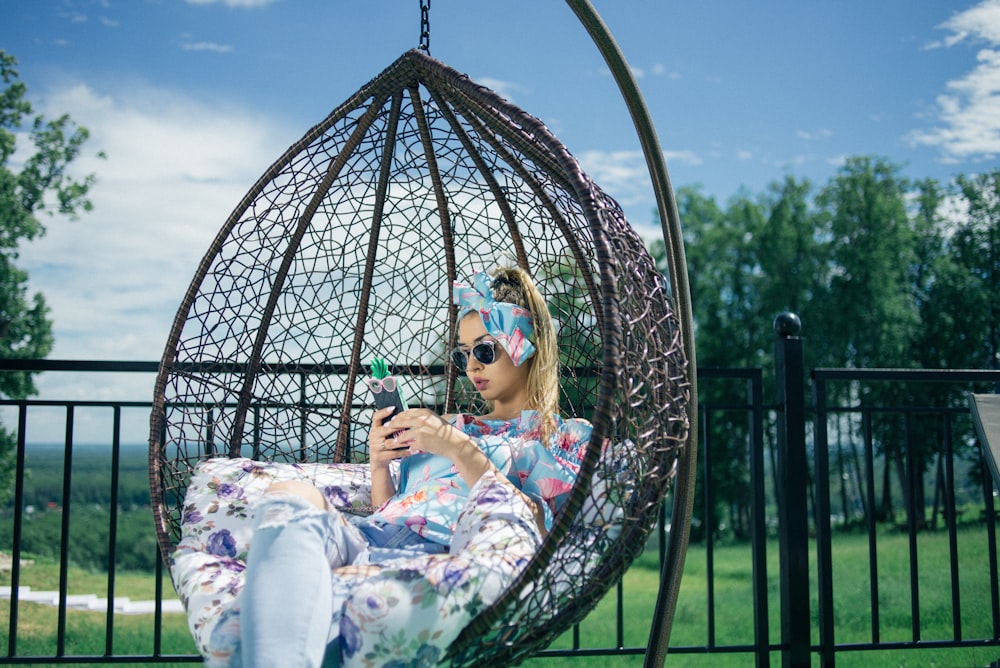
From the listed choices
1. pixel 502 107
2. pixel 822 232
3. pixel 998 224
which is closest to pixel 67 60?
pixel 822 232

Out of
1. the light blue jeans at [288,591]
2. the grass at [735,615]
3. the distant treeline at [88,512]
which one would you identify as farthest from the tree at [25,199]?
the light blue jeans at [288,591]

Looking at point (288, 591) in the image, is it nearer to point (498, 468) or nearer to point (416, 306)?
point (498, 468)

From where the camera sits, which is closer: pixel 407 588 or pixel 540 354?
pixel 407 588

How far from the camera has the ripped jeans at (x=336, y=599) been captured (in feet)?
4.25

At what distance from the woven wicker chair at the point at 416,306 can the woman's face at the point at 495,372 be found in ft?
0.95

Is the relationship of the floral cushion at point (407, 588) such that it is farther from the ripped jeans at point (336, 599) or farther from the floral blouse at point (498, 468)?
the floral blouse at point (498, 468)

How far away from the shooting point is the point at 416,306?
277 cm

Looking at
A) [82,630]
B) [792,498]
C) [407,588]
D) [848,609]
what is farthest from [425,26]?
[848,609]

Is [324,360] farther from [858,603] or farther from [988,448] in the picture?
[858,603]

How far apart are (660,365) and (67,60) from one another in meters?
17.8

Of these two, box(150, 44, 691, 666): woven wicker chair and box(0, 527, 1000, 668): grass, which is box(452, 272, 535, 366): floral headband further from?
box(0, 527, 1000, 668): grass

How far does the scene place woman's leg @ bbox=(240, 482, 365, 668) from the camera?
128cm

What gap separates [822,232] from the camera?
1794cm

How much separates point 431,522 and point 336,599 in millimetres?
454
